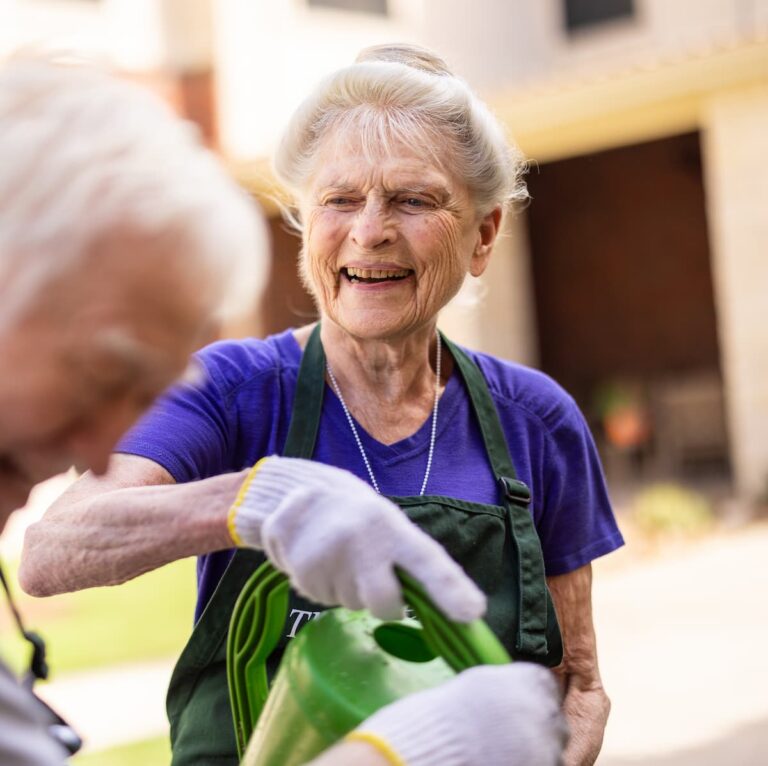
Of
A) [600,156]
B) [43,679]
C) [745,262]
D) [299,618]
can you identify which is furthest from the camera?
[600,156]

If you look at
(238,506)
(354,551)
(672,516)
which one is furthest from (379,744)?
(672,516)

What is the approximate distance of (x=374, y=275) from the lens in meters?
2.07

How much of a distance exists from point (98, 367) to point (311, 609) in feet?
2.82

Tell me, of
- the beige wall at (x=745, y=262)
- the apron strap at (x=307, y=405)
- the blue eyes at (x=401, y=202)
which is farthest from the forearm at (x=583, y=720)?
the beige wall at (x=745, y=262)

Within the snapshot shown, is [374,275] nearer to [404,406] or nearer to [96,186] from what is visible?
[404,406]

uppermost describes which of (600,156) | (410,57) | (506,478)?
(410,57)

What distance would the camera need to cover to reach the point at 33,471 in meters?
1.12

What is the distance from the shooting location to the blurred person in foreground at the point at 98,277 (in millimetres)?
1016

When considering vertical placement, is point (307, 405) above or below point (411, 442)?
above

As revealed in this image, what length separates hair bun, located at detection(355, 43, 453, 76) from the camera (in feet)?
6.86

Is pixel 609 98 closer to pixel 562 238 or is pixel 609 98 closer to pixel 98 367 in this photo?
pixel 562 238

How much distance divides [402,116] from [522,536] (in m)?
0.75

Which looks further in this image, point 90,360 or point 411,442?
point 411,442

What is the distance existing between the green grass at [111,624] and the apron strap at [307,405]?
4251 millimetres
